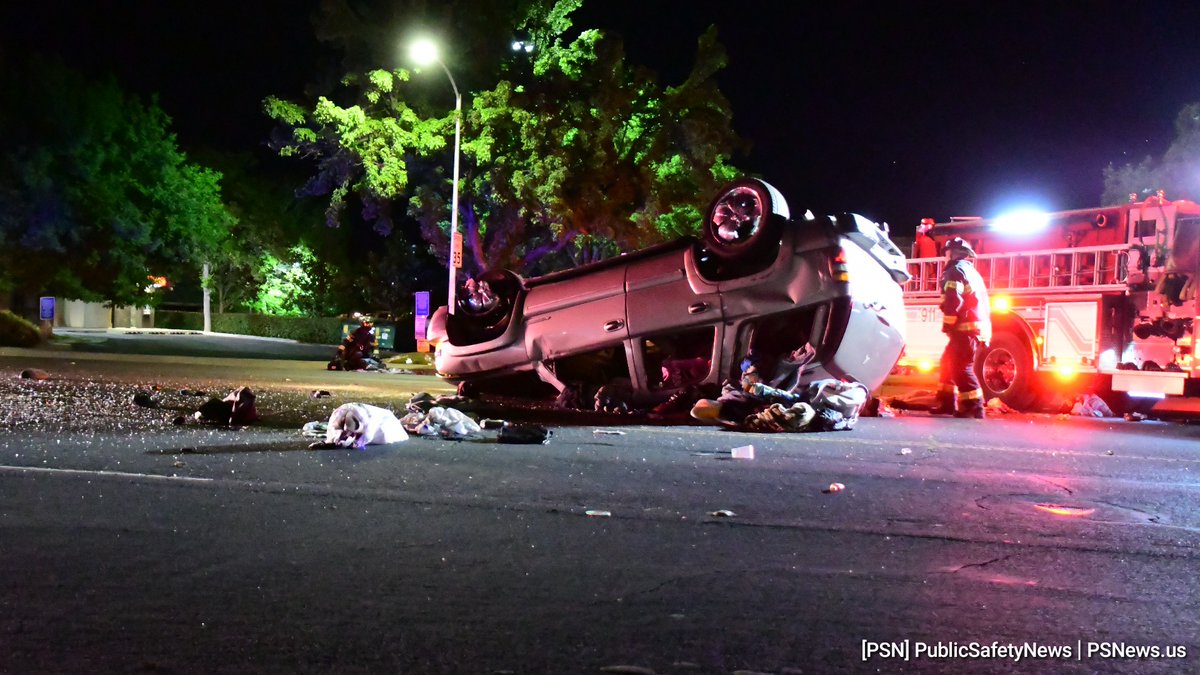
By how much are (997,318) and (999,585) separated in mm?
10163

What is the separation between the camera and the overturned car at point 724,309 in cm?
925

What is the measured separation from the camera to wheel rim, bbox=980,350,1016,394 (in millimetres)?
13289

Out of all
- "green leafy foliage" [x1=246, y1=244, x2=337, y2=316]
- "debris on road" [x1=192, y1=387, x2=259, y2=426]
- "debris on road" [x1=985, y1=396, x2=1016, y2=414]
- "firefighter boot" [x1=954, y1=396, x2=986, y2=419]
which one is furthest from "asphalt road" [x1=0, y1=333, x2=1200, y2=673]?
"green leafy foliage" [x1=246, y1=244, x2=337, y2=316]

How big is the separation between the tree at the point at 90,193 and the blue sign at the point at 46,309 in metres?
0.56

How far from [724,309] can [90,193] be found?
2510 cm

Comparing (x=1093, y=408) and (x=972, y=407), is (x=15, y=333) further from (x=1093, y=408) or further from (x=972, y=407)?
(x=1093, y=408)

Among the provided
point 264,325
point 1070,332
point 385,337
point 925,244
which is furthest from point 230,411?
point 264,325

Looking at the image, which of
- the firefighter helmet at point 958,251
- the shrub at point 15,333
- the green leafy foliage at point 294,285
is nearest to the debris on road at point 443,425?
the firefighter helmet at point 958,251

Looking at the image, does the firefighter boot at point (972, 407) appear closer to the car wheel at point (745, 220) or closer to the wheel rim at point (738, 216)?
the car wheel at point (745, 220)

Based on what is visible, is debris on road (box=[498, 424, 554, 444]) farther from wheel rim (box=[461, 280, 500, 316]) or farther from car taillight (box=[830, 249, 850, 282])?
wheel rim (box=[461, 280, 500, 316])

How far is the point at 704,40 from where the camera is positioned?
25062 mm

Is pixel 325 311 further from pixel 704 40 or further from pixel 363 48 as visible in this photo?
pixel 704 40

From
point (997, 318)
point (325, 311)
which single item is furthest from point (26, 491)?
point (325, 311)

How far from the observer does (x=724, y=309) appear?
9516 millimetres
